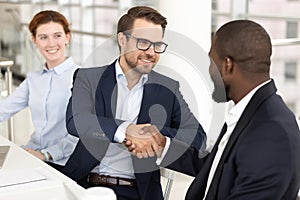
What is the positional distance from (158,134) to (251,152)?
1.86 ft

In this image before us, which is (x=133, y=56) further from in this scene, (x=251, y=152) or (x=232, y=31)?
(x=251, y=152)

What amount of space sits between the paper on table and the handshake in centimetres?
35

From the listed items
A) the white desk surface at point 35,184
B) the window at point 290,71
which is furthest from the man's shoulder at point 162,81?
the window at point 290,71

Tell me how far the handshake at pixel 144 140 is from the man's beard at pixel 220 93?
1.19 feet

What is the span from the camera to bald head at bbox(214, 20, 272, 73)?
4.55 ft

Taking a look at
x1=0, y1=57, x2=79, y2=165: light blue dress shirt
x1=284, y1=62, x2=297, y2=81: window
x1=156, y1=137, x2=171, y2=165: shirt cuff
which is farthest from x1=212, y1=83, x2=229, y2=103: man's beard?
x1=284, y1=62, x2=297, y2=81: window

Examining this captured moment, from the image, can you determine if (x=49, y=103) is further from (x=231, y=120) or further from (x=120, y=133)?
(x=231, y=120)

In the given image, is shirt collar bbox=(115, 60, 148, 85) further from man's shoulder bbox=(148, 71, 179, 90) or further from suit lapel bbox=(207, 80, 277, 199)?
suit lapel bbox=(207, 80, 277, 199)

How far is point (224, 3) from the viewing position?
355 centimetres

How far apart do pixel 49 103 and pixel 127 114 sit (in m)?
0.54

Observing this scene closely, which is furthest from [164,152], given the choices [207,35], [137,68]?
[207,35]

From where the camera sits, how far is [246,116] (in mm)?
1416

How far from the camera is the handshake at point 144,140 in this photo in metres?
1.83

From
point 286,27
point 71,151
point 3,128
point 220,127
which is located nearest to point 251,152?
point 220,127
